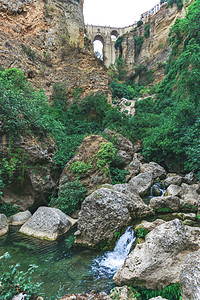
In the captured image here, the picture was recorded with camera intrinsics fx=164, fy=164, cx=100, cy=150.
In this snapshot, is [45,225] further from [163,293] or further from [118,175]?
[118,175]

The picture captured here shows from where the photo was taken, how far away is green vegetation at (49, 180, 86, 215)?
709cm

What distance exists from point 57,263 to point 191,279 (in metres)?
3.32

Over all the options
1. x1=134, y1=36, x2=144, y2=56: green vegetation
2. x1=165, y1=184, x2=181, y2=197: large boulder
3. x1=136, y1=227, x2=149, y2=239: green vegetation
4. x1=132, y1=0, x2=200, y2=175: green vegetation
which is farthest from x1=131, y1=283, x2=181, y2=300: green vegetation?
x1=134, y1=36, x2=144, y2=56: green vegetation

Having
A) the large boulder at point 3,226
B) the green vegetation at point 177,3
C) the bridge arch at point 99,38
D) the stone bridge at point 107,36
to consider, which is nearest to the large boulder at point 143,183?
the large boulder at point 3,226

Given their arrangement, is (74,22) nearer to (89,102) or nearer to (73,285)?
(89,102)

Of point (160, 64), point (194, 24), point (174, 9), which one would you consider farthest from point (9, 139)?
point (174, 9)

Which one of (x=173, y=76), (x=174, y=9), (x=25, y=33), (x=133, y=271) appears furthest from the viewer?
(x=174, y=9)

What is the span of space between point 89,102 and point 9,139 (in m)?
10.3

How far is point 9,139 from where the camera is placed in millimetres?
7062

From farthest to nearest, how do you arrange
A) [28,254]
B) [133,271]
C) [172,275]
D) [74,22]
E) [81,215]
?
[74,22] < [81,215] < [28,254] < [133,271] < [172,275]

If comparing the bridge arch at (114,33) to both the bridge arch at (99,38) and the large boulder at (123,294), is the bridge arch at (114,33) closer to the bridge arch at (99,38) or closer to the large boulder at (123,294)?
the bridge arch at (99,38)

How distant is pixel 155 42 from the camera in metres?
34.3

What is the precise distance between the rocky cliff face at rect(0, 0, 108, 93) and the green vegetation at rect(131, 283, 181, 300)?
15.6 meters

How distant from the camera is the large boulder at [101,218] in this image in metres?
4.75
